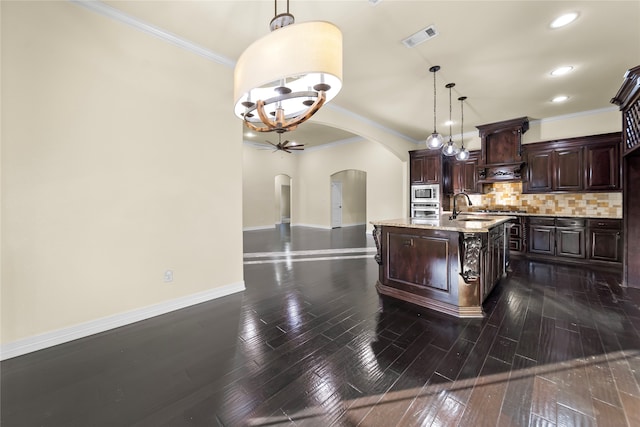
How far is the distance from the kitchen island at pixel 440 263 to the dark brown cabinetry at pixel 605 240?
8.35 ft

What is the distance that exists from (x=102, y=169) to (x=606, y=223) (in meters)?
7.25

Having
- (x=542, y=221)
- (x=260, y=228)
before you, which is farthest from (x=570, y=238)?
(x=260, y=228)

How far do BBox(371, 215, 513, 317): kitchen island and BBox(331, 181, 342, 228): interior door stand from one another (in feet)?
21.9

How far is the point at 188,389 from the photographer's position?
1.69 meters

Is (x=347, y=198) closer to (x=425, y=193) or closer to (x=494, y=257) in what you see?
(x=425, y=193)

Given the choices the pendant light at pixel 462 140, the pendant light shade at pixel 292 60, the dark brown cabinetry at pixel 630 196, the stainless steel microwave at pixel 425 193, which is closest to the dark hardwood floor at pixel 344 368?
the dark brown cabinetry at pixel 630 196

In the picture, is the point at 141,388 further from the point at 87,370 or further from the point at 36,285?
the point at 36,285

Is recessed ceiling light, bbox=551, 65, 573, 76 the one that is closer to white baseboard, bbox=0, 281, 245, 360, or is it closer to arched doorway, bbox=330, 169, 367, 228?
white baseboard, bbox=0, 281, 245, 360

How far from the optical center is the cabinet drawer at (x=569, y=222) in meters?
4.73

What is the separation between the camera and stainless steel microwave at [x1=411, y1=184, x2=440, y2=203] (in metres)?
6.88

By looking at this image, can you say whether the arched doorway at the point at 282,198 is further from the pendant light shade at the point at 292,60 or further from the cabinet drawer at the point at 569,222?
the pendant light shade at the point at 292,60

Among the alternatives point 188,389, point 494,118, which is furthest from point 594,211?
point 188,389

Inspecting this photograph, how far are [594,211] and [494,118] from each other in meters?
2.58

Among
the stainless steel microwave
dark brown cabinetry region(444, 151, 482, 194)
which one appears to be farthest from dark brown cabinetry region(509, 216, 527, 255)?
the stainless steel microwave
